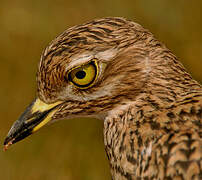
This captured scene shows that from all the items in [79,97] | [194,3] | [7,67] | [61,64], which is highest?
[194,3]

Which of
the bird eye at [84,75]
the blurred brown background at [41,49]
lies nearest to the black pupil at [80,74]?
the bird eye at [84,75]

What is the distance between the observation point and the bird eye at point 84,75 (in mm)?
2311

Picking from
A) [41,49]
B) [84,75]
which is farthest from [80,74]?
[41,49]

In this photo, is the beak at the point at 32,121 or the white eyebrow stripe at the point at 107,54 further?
the beak at the point at 32,121

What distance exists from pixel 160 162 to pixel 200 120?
266 millimetres

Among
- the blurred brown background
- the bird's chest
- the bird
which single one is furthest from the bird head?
the blurred brown background

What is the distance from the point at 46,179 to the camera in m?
4.32

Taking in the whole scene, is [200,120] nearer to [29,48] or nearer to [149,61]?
[149,61]

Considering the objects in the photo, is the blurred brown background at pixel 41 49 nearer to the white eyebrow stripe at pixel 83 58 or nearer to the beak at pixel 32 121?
the beak at pixel 32 121

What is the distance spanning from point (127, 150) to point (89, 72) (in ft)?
1.36

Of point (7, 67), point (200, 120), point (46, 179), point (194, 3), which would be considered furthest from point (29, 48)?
point (200, 120)

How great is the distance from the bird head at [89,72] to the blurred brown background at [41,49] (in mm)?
1685

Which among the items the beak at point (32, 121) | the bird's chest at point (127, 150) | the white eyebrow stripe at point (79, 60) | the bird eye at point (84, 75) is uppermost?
the white eyebrow stripe at point (79, 60)

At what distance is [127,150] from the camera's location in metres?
2.34
